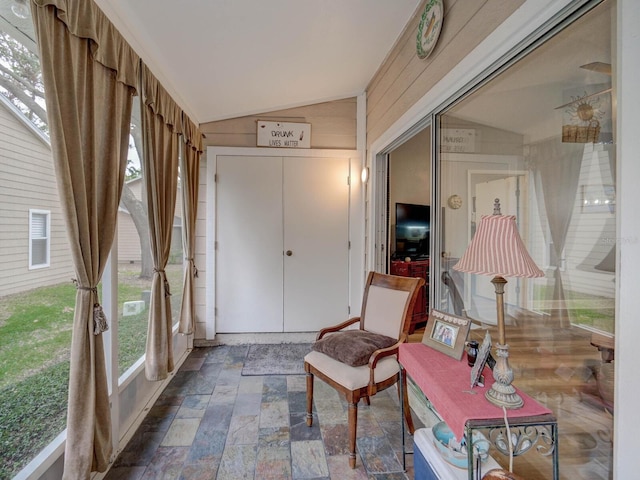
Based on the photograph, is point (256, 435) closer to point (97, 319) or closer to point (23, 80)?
point (97, 319)

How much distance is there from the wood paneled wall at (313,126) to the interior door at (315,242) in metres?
0.25

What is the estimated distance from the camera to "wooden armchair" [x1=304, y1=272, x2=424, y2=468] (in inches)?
64.3

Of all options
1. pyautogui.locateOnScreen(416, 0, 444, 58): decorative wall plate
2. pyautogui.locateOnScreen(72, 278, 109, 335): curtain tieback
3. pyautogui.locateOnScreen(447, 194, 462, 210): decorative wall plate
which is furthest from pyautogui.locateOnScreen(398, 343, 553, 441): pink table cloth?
pyautogui.locateOnScreen(416, 0, 444, 58): decorative wall plate

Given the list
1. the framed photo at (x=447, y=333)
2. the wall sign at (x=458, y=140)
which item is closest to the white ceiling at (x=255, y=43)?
the wall sign at (x=458, y=140)

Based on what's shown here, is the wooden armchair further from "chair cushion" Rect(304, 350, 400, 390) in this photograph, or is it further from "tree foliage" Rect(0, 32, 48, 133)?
"tree foliage" Rect(0, 32, 48, 133)

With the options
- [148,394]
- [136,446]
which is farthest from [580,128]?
[148,394]

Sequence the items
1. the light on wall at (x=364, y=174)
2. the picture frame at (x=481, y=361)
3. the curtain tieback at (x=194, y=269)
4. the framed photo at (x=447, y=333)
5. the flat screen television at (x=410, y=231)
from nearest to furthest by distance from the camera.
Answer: the picture frame at (x=481, y=361) → the framed photo at (x=447, y=333) → the curtain tieback at (x=194, y=269) → the light on wall at (x=364, y=174) → the flat screen television at (x=410, y=231)

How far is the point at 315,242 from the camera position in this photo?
3264mm

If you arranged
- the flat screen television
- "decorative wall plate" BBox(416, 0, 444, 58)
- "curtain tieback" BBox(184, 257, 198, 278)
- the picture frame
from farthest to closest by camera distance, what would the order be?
1. the flat screen television
2. "curtain tieback" BBox(184, 257, 198, 278)
3. "decorative wall plate" BBox(416, 0, 444, 58)
4. the picture frame

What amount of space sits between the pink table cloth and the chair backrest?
1.57ft

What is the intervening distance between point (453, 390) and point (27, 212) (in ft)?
5.85

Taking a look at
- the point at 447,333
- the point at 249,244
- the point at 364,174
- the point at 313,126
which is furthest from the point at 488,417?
the point at 313,126

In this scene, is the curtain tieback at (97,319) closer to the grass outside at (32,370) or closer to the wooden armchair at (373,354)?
the grass outside at (32,370)

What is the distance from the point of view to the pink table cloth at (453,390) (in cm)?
93
